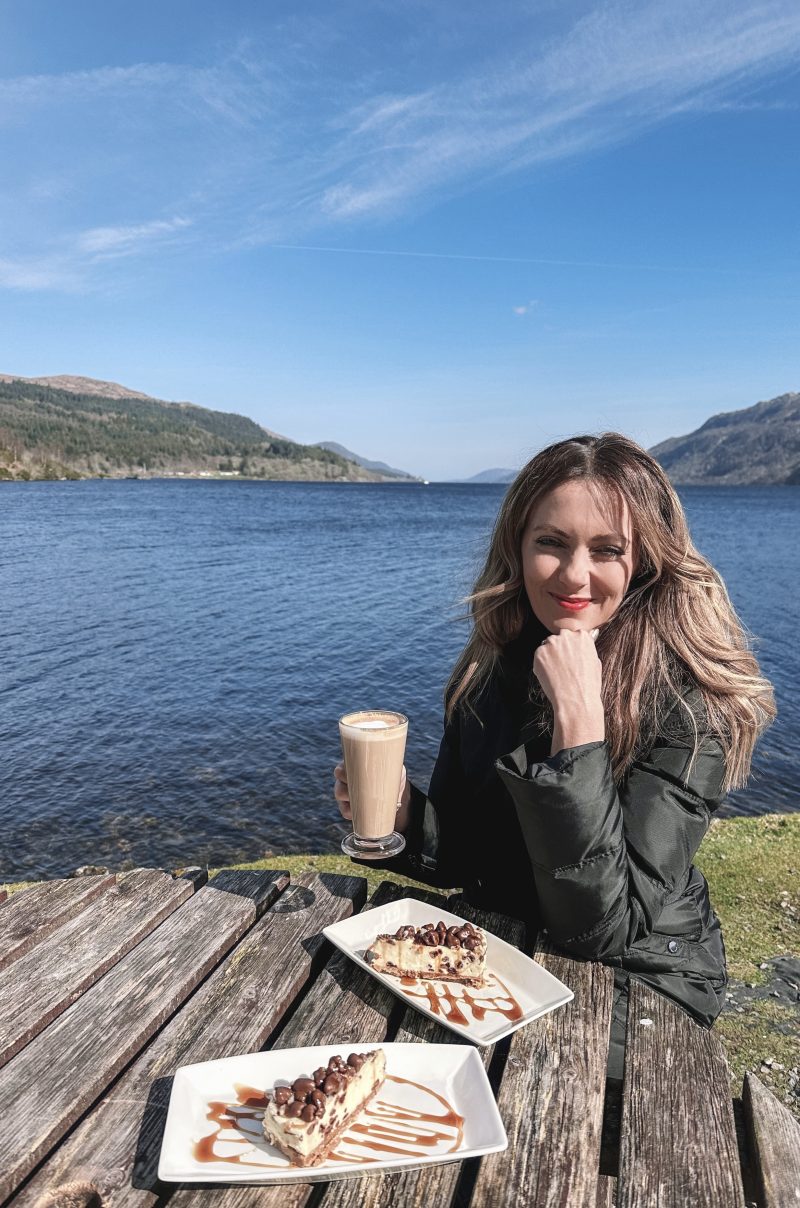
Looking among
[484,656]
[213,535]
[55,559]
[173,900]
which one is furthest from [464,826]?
[213,535]

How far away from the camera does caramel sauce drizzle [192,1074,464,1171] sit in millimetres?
1633

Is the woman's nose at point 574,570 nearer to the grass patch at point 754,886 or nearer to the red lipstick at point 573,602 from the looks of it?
the red lipstick at point 573,602

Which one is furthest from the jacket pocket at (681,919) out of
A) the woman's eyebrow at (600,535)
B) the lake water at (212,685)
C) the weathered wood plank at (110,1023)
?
the lake water at (212,685)

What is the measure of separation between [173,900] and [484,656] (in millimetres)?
1687

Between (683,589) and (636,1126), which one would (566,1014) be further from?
(683,589)

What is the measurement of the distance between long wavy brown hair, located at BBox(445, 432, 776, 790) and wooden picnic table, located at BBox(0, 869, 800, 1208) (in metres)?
0.97

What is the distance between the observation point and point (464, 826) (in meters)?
3.52

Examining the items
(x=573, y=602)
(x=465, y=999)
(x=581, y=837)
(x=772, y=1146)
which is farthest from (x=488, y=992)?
(x=573, y=602)

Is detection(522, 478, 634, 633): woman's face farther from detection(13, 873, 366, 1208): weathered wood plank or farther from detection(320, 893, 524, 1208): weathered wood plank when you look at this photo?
detection(320, 893, 524, 1208): weathered wood plank

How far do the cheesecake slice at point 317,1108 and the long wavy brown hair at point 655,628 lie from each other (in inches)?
62.6

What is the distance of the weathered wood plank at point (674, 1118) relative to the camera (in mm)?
1640

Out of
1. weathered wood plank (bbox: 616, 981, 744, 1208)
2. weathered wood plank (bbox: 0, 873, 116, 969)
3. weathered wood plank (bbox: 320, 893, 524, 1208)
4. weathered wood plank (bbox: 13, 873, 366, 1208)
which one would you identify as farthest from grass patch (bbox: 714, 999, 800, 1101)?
weathered wood plank (bbox: 0, 873, 116, 969)

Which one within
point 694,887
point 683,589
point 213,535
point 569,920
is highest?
point 683,589

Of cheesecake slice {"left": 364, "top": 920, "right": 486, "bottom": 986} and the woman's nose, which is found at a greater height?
the woman's nose
